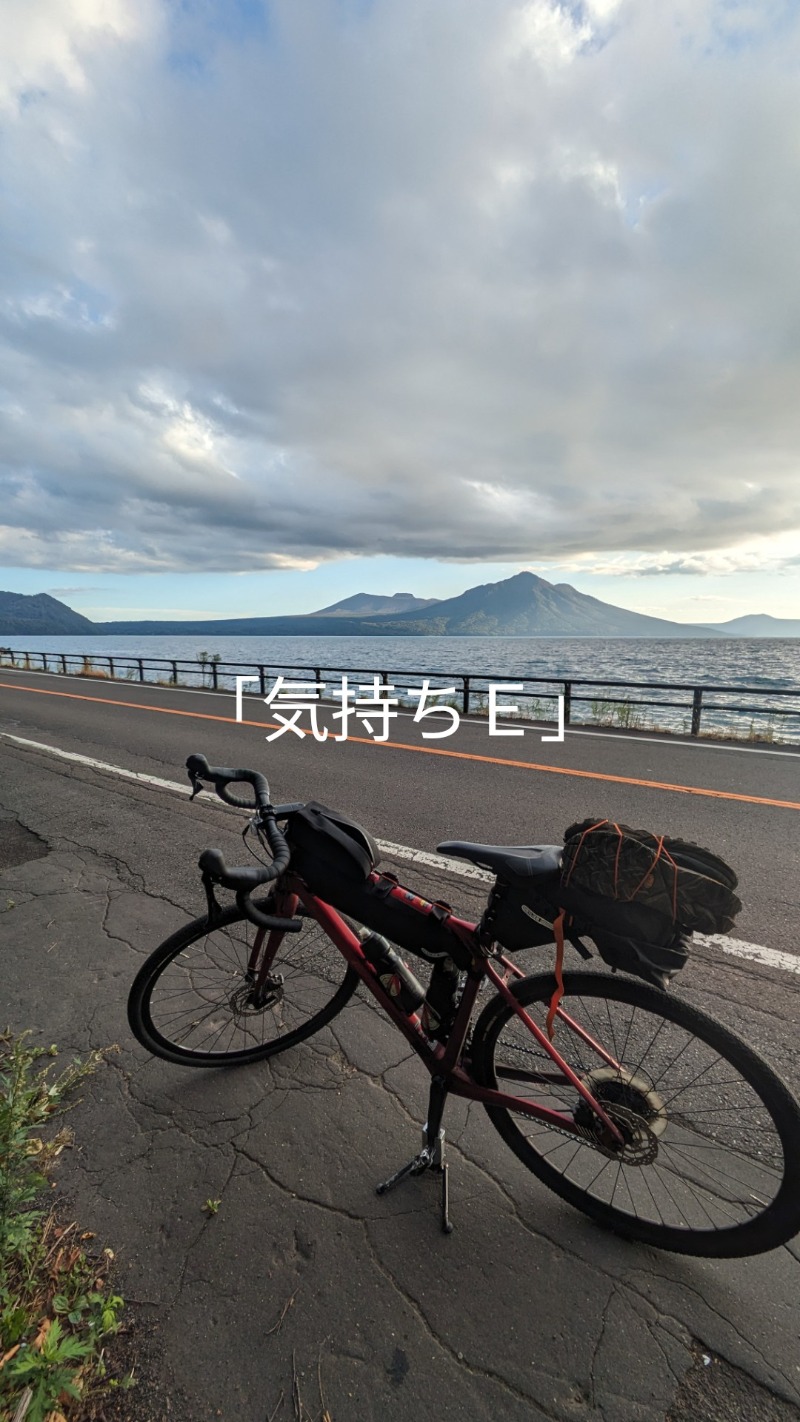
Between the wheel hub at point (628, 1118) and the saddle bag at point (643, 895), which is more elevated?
the saddle bag at point (643, 895)

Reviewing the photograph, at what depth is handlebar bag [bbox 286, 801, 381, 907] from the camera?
1966mm

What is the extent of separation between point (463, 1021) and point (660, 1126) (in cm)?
70

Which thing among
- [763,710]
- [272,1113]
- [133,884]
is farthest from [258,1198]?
[763,710]

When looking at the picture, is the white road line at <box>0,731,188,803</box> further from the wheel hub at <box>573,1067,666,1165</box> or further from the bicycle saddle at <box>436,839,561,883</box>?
the wheel hub at <box>573,1067,666,1165</box>

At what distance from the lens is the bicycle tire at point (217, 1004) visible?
234 centimetres

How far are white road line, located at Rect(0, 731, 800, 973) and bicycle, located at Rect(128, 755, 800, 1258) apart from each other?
475mm

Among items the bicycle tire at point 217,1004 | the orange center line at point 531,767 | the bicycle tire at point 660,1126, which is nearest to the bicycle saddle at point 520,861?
the bicycle tire at point 660,1126

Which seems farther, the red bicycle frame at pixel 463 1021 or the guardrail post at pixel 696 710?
the guardrail post at pixel 696 710

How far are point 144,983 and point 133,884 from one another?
2.05 m

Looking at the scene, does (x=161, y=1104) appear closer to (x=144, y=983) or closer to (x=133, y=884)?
(x=144, y=983)

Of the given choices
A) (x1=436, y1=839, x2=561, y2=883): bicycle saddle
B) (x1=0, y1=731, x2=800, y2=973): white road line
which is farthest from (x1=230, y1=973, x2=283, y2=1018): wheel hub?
(x1=0, y1=731, x2=800, y2=973): white road line

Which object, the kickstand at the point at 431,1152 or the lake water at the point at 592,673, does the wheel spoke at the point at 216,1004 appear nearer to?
the kickstand at the point at 431,1152

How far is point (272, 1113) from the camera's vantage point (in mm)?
2232

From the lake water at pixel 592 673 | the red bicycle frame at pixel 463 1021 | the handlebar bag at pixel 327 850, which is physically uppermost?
the handlebar bag at pixel 327 850
